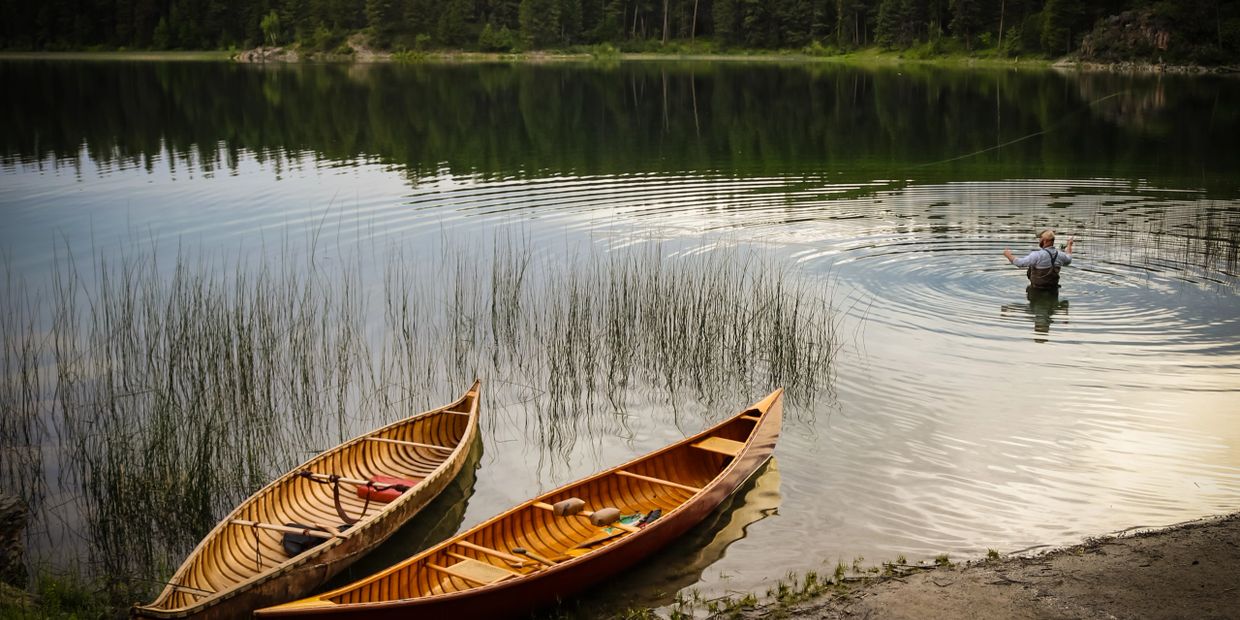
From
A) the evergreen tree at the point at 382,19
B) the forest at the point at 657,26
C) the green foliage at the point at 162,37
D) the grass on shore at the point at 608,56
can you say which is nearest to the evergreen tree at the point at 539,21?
the forest at the point at 657,26

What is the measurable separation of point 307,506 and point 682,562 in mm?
3923

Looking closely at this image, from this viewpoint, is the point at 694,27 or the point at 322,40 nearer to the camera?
the point at 322,40

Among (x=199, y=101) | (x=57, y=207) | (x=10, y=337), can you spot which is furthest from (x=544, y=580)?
(x=199, y=101)

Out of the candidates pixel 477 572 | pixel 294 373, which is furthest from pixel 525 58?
pixel 477 572

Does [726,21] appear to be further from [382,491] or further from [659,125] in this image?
[382,491]

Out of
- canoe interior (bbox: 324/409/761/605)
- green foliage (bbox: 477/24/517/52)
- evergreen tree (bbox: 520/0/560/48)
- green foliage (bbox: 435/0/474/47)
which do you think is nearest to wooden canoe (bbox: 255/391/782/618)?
canoe interior (bbox: 324/409/761/605)

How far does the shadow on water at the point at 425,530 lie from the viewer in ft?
33.1

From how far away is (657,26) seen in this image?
443 ft

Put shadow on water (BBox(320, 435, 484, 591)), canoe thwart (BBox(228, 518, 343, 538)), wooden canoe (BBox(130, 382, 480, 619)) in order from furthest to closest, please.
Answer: shadow on water (BBox(320, 435, 484, 591)), canoe thwart (BBox(228, 518, 343, 538)), wooden canoe (BBox(130, 382, 480, 619))

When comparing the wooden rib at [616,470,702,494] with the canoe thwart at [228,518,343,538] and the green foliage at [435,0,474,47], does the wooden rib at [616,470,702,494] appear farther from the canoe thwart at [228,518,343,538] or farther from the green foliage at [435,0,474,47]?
the green foliage at [435,0,474,47]

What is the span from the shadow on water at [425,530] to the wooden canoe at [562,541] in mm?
1463

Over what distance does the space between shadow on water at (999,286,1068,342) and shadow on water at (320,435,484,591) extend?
10072mm

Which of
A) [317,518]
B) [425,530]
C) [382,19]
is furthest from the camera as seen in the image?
[382,19]

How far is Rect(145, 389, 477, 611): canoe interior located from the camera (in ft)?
28.6
